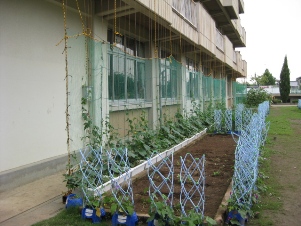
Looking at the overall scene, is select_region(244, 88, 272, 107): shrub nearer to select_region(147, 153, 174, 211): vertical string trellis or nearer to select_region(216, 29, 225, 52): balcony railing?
select_region(216, 29, 225, 52): balcony railing

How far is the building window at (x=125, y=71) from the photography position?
24.2 feet

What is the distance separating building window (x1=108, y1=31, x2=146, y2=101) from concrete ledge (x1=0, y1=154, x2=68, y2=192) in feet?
7.00

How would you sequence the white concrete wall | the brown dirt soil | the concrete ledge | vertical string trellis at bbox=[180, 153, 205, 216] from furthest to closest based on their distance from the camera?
the white concrete wall
the concrete ledge
the brown dirt soil
vertical string trellis at bbox=[180, 153, 205, 216]

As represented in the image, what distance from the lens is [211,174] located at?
18.4 feet

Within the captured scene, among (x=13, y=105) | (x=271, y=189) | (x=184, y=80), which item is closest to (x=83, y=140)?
(x=13, y=105)

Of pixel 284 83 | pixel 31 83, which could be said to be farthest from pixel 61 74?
pixel 284 83

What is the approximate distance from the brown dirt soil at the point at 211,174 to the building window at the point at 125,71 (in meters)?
2.13

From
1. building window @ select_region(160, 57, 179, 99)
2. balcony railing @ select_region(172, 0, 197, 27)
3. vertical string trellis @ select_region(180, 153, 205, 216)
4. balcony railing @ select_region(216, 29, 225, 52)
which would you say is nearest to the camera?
vertical string trellis @ select_region(180, 153, 205, 216)

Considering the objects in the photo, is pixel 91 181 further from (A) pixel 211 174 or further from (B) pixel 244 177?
(A) pixel 211 174

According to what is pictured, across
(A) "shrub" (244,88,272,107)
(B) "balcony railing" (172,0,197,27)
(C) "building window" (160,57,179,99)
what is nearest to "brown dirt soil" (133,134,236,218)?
(C) "building window" (160,57,179,99)

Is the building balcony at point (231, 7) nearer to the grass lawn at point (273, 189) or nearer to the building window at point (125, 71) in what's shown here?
the building window at point (125, 71)

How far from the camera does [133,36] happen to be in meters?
9.14

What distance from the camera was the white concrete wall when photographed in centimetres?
494

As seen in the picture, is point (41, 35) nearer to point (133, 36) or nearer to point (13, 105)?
point (13, 105)
